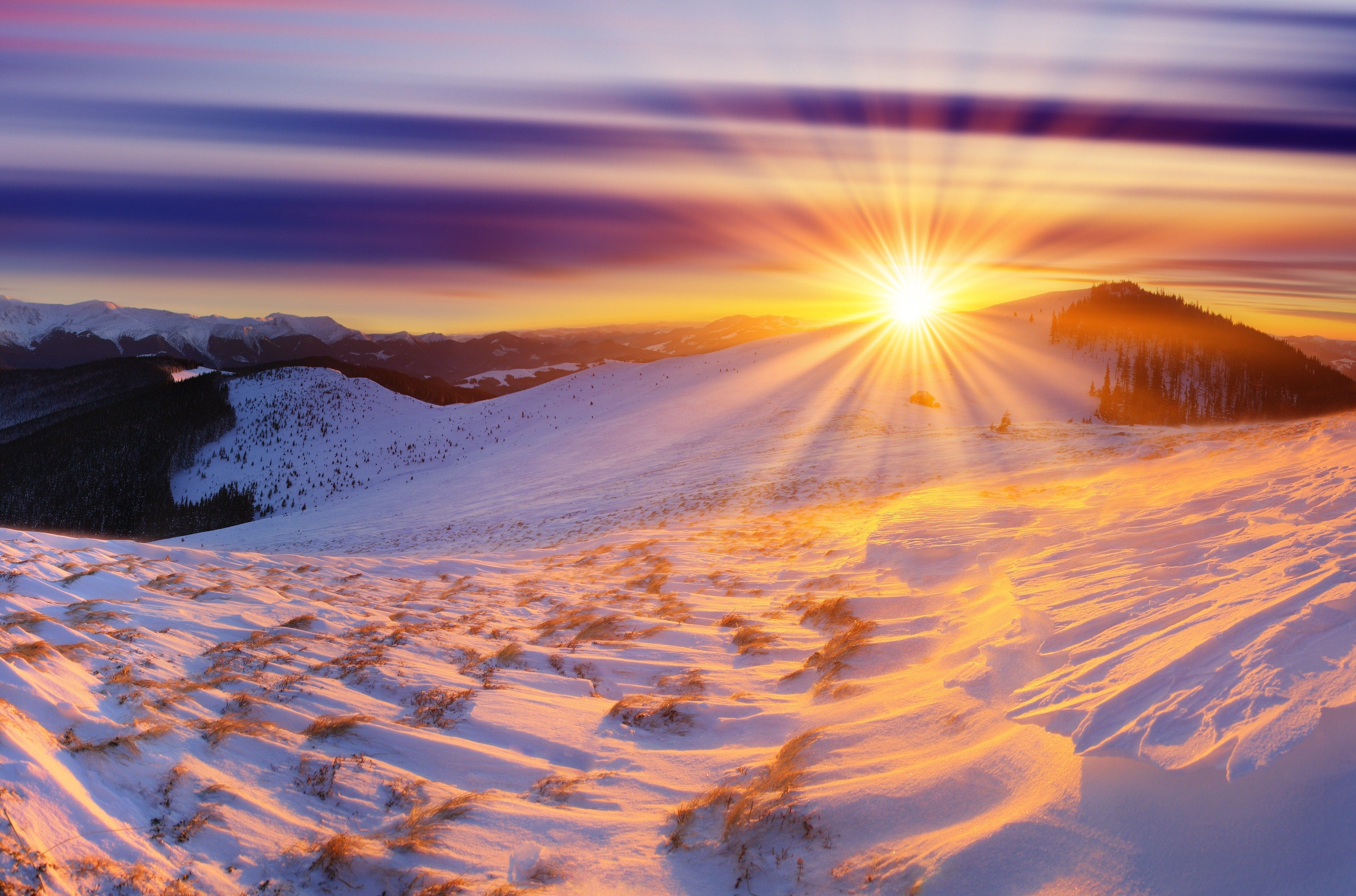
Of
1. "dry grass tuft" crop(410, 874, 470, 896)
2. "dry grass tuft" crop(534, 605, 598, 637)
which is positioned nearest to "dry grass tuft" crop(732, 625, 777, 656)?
"dry grass tuft" crop(534, 605, 598, 637)

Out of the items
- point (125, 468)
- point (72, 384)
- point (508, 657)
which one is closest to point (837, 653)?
point (508, 657)

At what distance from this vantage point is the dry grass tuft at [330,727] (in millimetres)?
4359

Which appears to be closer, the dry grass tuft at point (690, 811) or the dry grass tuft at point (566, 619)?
the dry grass tuft at point (690, 811)

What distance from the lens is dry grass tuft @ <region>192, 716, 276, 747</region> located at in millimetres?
4027

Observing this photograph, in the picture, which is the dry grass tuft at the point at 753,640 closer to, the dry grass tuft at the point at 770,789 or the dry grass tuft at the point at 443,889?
the dry grass tuft at the point at 770,789

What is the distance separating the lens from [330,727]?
4.41 metres

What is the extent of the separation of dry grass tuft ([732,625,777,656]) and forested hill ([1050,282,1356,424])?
7350 centimetres

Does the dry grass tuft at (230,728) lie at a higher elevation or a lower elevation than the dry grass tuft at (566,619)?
lower

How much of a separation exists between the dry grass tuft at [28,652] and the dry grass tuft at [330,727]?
5.87ft

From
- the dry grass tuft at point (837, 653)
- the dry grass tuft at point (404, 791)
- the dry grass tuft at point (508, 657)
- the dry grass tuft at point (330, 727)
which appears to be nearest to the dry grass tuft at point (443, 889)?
the dry grass tuft at point (404, 791)

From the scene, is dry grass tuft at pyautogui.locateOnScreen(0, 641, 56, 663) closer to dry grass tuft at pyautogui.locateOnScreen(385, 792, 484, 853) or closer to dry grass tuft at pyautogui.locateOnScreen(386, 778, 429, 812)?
dry grass tuft at pyautogui.locateOnScreen(386, 778, 429, 812)

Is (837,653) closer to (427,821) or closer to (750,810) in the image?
(750,810)

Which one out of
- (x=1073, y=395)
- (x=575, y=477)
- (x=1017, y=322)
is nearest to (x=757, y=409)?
(x=575, y=477)

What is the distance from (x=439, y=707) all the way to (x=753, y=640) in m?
3.23
